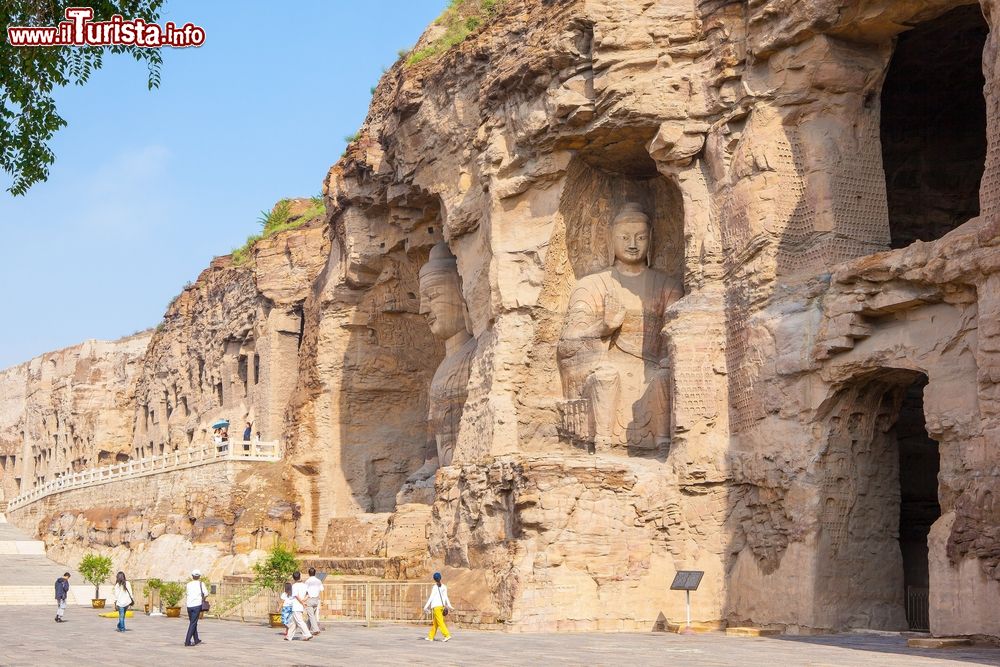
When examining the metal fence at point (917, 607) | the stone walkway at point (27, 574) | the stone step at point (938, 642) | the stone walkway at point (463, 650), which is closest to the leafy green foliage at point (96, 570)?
the stone walkway at point (27, 574)

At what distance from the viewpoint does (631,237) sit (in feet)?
85.9

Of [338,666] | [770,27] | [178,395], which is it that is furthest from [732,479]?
[178,395]

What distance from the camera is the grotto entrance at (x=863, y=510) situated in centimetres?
2081

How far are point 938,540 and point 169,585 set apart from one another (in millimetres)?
16108

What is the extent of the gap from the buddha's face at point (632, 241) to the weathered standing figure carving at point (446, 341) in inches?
174

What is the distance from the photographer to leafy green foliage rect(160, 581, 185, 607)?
28172mm

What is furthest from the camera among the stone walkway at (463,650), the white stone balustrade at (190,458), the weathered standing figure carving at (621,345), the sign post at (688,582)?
the white stone balustrade at (190,458)

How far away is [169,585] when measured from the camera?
28453mm

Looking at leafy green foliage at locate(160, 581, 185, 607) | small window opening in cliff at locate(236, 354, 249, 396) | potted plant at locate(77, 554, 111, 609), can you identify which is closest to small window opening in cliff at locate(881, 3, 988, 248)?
leafy green foliage at locate(160, 581, 185, 607)

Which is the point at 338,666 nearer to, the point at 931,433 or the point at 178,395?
the point at 931,433

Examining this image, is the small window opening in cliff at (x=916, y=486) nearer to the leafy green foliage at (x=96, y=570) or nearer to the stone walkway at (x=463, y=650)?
the stone walkway at (x=463, y=650)

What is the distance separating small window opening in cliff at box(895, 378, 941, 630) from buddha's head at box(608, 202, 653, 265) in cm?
547

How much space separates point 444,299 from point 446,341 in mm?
995

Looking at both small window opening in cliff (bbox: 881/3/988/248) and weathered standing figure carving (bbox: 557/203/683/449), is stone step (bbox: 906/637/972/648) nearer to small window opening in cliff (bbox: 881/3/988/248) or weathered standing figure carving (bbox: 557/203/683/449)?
weathered standing figure carving (bbox: 557/203/683/449)
